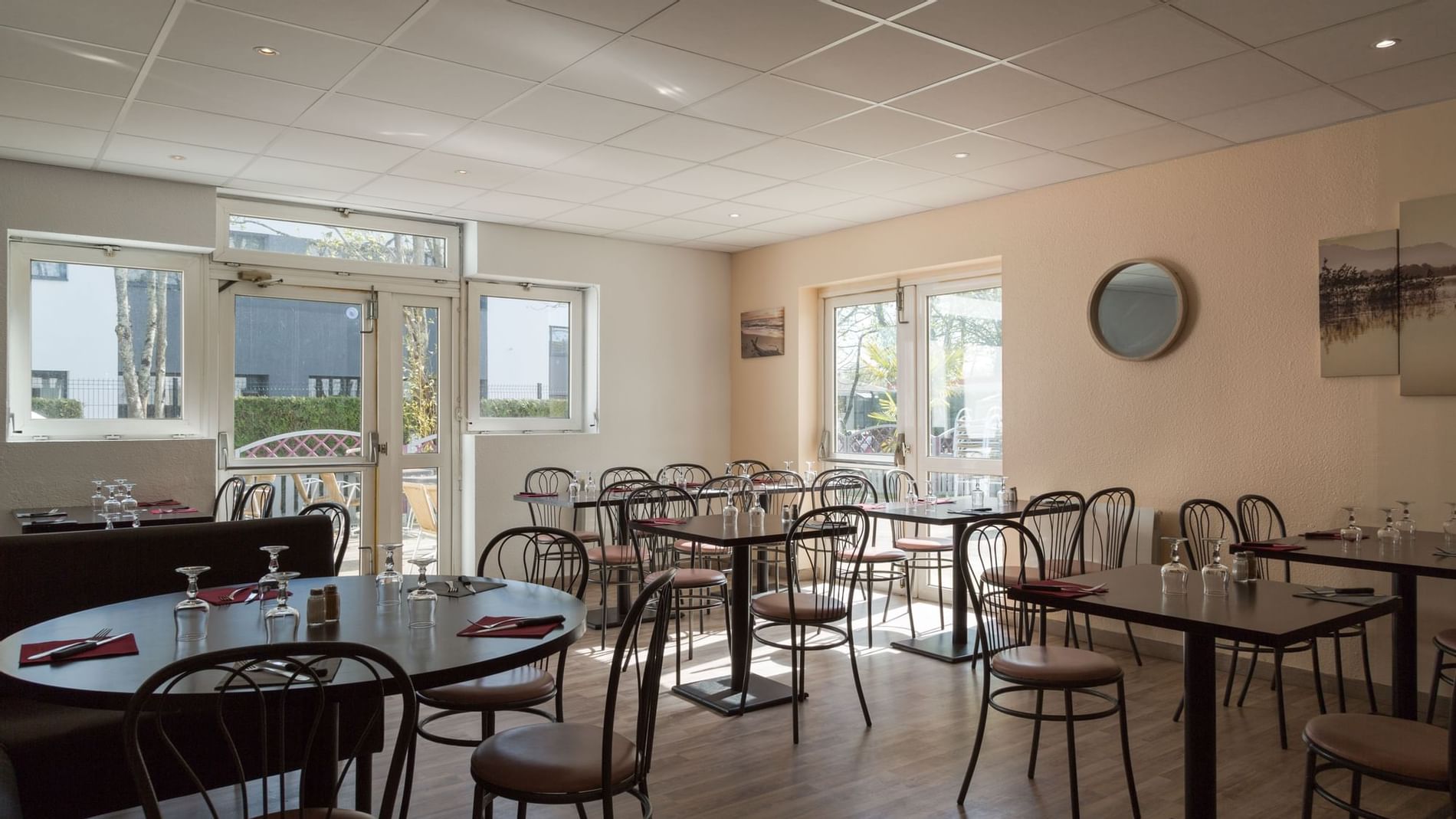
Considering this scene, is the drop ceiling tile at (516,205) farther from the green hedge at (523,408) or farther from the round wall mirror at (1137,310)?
the round wall mirror at (1137,310)

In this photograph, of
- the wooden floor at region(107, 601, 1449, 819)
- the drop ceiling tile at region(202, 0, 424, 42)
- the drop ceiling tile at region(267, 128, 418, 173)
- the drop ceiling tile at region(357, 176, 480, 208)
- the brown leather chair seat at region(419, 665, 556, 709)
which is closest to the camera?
the brown leather chair seat at region(419, 665, 556, 709)

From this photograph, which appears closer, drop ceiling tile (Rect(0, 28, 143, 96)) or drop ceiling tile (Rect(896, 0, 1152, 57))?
drop ceiling tile (Rect(896, 0, 1152, 57))

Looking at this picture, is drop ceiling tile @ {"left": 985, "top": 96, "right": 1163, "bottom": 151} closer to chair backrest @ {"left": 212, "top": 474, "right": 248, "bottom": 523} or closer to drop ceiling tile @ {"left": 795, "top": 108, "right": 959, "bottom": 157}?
drop ceiling tile @ {"left": 795, "top": 108, "right": 959, "bottom": 157}

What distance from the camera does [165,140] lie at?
5.09m

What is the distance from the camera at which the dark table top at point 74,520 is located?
186 inches

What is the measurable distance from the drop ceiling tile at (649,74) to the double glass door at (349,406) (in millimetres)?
3532

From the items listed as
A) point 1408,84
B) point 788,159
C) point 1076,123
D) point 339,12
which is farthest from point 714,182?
point 1408,84

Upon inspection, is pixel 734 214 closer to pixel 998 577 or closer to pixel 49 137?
pixel 998 577

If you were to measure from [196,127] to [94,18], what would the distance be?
1.38 m

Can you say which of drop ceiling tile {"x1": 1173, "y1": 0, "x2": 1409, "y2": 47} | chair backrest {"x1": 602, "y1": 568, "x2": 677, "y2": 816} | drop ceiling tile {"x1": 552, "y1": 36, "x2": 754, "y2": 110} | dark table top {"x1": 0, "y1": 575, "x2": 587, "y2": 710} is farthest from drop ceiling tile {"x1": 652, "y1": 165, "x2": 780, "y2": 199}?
chair backrest {"x1": 602, "y1": 568, "x2": 677, "y2": 816}

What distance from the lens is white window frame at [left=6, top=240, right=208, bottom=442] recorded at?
5633 millimetres

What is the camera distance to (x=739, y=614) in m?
4.37

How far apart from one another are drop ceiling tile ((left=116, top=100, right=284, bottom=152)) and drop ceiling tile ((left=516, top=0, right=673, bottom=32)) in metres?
2.22

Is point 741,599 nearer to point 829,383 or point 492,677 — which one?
point 492,677
